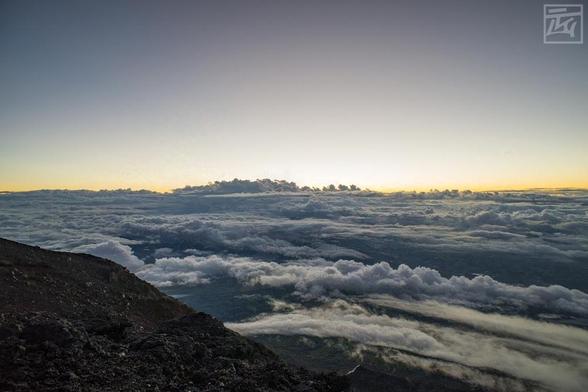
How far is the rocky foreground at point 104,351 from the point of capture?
735 inches

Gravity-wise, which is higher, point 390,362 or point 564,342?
point 390,362

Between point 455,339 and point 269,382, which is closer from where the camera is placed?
point 269,382

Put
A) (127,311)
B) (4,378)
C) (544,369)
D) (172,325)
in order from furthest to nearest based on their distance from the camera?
(544,369) < (127,311) < (172,325) < (4,378)

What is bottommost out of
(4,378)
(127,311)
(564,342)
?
(564,342)

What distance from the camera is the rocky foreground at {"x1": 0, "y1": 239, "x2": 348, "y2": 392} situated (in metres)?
18.7

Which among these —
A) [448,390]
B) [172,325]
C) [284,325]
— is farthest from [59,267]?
[284,325]

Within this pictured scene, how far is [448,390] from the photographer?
395ft

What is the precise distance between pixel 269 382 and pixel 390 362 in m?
130

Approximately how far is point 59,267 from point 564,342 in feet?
730

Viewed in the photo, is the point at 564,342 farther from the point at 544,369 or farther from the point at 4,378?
the point at 4,378

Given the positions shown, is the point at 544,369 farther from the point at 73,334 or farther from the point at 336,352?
the point at 73,334

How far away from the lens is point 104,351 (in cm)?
2181

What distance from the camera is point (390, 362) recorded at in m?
140

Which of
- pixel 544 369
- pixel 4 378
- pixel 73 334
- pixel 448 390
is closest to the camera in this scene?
pixel 4 378
